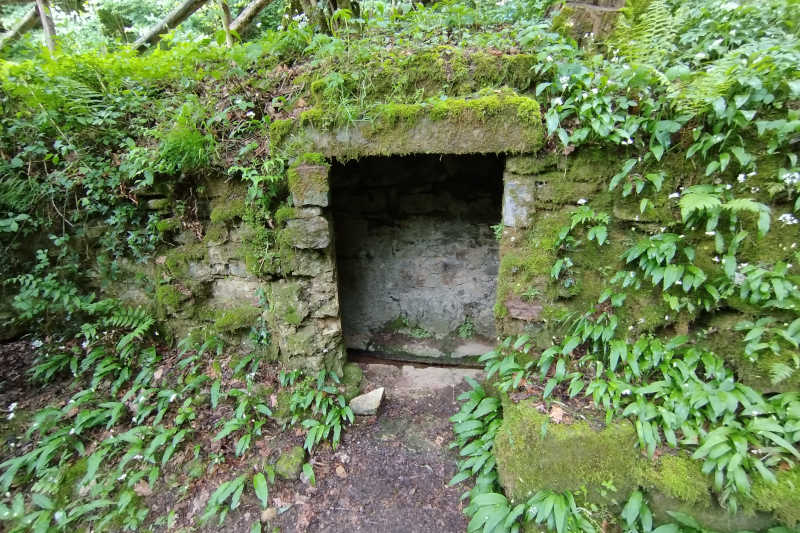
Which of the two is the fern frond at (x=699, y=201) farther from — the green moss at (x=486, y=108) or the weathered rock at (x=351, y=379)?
the weathered rock at (x=351, y=379)

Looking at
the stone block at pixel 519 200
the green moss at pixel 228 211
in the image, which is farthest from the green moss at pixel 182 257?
the stone block at pixel 519 200

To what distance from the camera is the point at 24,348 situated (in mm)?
3453

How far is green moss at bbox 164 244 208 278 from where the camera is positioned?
339 centimetres

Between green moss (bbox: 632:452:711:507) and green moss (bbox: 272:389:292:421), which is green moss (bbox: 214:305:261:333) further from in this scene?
green moss (bbox: 632:452:711:507)

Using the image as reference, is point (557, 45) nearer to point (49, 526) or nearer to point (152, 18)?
point (49, 526)

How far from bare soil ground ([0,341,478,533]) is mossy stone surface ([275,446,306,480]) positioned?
0.05 m

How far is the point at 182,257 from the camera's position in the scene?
3.41 metres

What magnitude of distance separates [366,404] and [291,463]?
76 centimetres

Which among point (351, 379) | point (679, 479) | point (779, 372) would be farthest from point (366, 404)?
point (779, 372)

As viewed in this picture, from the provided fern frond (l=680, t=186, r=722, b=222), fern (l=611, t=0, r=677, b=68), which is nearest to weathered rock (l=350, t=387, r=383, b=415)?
fern frond (l=680, t=186, r=722, b=222)

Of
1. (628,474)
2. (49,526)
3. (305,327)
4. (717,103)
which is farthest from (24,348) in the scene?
(717,103)

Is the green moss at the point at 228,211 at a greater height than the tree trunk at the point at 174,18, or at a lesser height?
lesser

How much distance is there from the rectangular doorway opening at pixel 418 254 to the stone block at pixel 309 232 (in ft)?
4.96

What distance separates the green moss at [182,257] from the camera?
339cm
